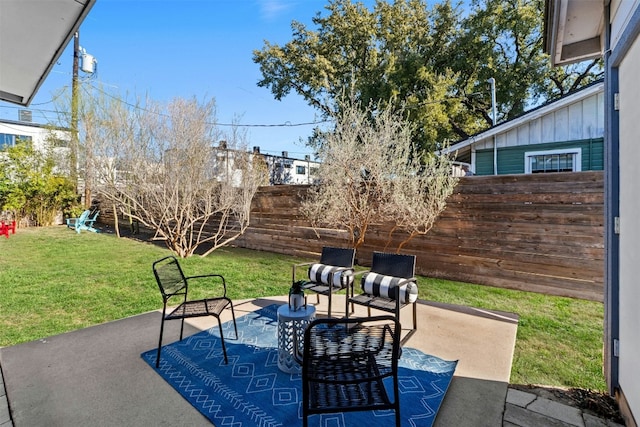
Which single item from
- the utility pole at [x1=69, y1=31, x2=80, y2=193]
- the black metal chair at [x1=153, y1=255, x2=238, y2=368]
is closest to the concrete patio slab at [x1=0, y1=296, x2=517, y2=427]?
the black metal chair at [x1=153, y1=255, x2=238, y2=368]

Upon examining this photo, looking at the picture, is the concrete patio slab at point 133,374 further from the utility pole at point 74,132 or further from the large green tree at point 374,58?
the large green tree at point 374,58

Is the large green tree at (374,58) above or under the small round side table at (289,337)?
above

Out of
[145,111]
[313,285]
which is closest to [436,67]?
[145,111]

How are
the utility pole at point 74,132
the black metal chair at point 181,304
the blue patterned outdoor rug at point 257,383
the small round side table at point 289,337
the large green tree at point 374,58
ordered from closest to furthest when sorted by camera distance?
1. the blue patterned outdoor rug at point 257,383
2. the small round side table at point 289,337
3. the black metal chair at point 181,304
4. the utility pole at point 74,132
5. the large green tree at point 374,58

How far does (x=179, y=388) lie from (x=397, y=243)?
170 inches

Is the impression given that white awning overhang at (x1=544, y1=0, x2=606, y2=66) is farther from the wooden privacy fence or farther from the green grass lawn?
the green grass lawn

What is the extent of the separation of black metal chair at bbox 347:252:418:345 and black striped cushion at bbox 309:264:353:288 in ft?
0.93

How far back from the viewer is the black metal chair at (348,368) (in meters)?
1.71

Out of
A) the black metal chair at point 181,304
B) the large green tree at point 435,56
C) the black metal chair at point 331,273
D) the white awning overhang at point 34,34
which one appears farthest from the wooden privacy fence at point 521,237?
the large green tree at point 435,56

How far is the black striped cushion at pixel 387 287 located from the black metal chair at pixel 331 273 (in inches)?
8.9

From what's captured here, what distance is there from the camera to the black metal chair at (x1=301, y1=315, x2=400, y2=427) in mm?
1705

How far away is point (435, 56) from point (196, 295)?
14.0 m

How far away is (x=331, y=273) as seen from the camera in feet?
12.4

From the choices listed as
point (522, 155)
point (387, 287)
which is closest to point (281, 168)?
point (522, 155)
